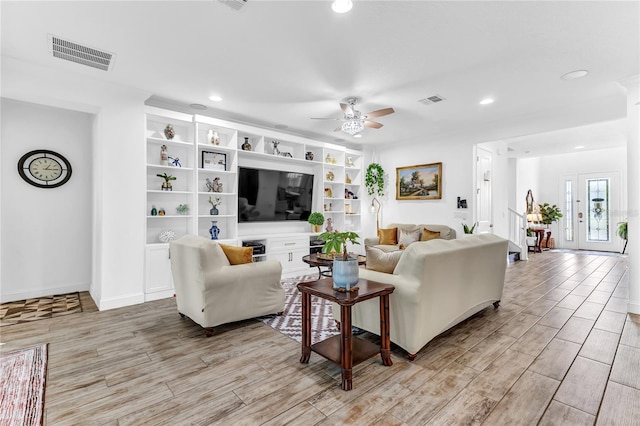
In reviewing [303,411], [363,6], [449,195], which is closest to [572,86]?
[449,195]

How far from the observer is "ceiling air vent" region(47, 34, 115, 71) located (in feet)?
9.40

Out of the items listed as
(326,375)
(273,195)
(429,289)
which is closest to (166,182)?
(273,195)

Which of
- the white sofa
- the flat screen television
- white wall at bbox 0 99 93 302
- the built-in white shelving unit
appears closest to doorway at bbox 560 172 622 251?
the built-in white shelving unit

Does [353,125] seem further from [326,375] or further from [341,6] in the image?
[326,375]

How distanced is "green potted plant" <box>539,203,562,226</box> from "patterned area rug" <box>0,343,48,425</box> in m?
11.1

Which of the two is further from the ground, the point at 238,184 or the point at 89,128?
the point at 89,128

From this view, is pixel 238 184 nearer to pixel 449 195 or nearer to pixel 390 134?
pixel 390 134

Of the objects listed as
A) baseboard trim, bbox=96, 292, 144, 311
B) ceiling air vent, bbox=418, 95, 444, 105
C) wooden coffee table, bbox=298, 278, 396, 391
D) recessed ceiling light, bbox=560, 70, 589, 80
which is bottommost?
baseboard trim, bbox=96, 292, 144, 311

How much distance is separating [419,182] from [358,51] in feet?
13.6

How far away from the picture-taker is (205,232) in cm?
499

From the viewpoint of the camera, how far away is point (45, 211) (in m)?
4.25

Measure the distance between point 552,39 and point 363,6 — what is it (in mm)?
1792

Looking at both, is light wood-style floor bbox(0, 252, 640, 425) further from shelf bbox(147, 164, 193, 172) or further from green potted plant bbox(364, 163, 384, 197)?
green potted plant bbox(364, 163, 384, 197)

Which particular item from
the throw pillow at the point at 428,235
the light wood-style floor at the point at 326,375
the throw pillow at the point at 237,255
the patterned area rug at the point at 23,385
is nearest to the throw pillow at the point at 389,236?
the throw pillow at the point at 428,235
